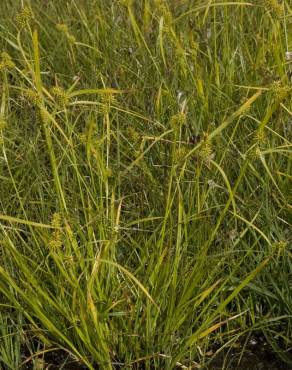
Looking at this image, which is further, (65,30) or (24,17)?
(65,30)

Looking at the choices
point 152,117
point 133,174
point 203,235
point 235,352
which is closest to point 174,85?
point 152,117

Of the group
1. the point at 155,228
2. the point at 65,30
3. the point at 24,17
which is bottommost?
the point at 155,228

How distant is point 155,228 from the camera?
2490 mm

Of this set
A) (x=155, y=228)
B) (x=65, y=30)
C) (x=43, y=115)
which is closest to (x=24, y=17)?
(x=43, y=115)

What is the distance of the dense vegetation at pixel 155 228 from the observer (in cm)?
226

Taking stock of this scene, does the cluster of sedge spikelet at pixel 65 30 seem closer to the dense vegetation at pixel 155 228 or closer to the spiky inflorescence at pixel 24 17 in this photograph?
the dense vegetation at pixel 155 228

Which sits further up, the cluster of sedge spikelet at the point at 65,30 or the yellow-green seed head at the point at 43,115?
the yellow-green seed head at the point at 43,115

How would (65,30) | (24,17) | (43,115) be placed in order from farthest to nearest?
1. (65,30)
2. (24,17)
3. (43,115)

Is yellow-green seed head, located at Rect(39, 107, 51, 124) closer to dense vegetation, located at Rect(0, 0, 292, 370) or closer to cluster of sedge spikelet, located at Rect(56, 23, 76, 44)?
dense vegetation, located at Rect(0, 0, 292, 370)

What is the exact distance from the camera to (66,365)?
2.47 m

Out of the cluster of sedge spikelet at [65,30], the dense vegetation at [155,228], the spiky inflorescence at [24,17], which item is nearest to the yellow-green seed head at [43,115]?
the dense vegetation at [155,228]

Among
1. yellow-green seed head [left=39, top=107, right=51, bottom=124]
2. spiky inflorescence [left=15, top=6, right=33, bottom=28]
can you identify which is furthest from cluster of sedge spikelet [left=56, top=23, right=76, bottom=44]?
yellow-green seed head [left=39, top=107, right=51, bottom=124]

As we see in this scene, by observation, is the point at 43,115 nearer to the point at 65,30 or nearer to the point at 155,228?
the point at 155,228

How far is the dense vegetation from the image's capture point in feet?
7.40
